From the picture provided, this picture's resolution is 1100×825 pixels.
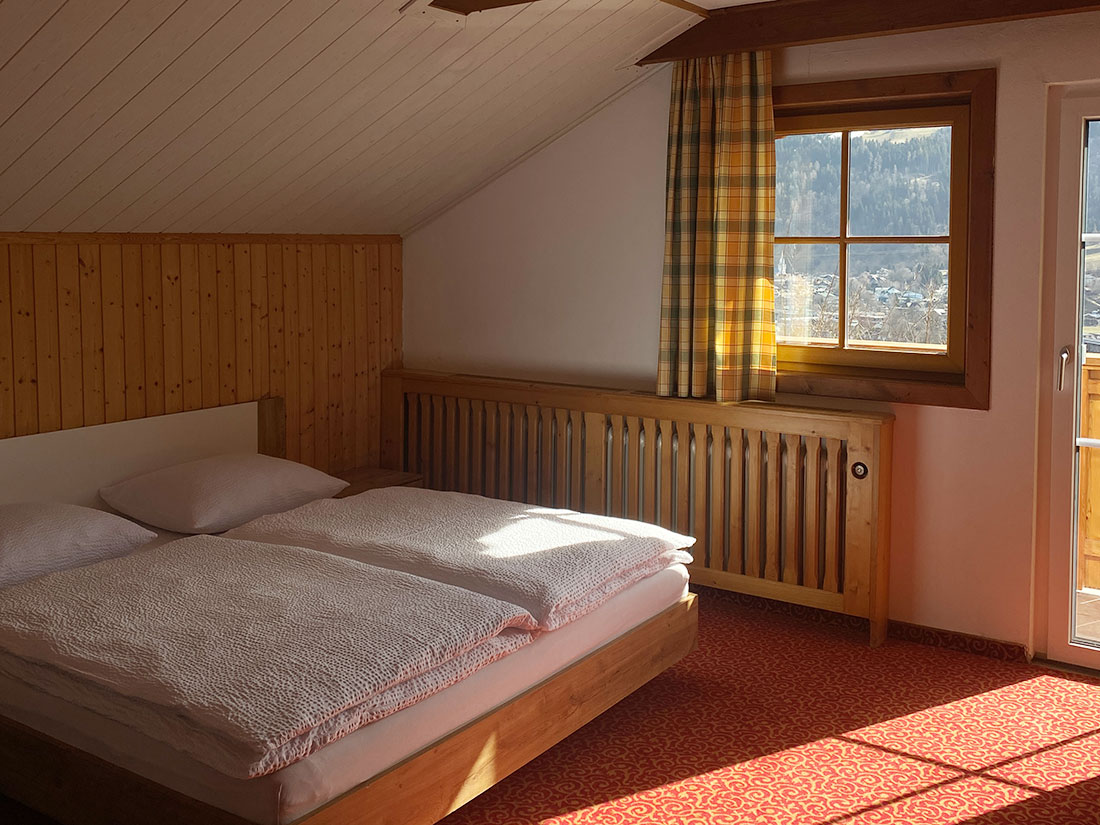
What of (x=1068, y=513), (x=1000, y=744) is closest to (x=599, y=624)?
(x=1000, y=744)

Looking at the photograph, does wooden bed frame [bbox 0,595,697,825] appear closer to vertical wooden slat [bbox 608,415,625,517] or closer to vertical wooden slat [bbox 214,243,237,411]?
vertical wooden slat [bbox 608,415,625,517]

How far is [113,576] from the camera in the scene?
8.87 ft

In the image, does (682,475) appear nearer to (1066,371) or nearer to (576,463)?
(576,463)

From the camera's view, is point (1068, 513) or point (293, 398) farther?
point (293, 398)

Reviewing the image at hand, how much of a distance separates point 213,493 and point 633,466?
59.8 inches

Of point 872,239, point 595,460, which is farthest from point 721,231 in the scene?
point 595,460

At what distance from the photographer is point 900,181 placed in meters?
3.66

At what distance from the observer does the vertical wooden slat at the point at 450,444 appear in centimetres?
455

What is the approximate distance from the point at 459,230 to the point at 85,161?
6.01ft

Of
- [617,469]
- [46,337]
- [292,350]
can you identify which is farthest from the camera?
[292,350]

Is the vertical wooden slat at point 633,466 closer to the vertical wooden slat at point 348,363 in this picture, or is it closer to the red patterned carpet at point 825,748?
the red patterned carpet at point 825,748

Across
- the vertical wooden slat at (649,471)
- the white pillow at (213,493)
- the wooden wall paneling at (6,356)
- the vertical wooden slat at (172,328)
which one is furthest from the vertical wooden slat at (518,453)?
the wooden wall paneling at (6,356)

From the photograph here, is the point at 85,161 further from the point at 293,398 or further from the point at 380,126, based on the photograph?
the point at 293,398

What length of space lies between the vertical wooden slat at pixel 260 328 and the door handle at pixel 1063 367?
2742 mm
